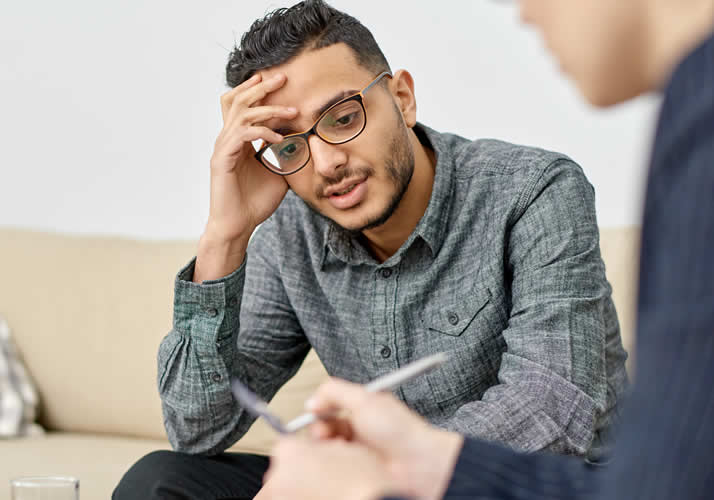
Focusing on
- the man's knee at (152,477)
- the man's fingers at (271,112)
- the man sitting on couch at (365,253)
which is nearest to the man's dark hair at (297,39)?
the man sitting on couch at (365,253)

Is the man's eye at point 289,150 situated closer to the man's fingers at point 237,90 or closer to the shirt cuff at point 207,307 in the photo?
the man's fingers at point 237,90

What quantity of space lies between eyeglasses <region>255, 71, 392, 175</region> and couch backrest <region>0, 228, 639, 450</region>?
105 centimetres

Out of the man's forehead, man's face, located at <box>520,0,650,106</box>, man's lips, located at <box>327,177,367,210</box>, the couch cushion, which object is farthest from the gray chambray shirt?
man's face, located at <box>520,0,650,106</box>

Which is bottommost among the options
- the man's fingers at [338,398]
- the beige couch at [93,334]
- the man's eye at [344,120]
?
the beige couch at [93,334]

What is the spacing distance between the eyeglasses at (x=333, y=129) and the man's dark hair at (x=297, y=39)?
4.5 inches

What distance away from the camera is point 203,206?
2.99 m

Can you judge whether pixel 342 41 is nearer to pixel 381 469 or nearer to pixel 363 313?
pixel 363 313

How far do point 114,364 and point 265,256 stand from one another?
3.13 feet

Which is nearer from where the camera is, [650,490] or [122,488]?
[650,490]

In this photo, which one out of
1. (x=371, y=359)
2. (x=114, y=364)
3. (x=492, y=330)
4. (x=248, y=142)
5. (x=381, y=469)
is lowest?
(x=114, y=364)

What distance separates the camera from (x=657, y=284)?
0.53 m

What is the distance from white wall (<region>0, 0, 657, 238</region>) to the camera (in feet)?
8.41

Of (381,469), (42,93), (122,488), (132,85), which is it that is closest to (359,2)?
(132,85)

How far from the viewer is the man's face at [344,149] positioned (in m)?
1.59
